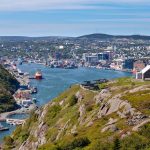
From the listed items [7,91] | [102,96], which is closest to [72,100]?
[102,96]

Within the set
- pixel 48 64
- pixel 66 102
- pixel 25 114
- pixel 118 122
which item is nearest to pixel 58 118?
pixel 66 102

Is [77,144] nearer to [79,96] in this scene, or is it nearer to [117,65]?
[79,96]

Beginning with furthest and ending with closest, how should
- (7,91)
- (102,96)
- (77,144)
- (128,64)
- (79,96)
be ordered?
1. (128,64)
2. (7,91)
3. (79,96)
4. (102,96)
5. (77,144)

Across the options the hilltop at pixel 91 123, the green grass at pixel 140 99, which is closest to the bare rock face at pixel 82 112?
the hilltop at pixel 91 123

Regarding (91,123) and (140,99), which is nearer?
(91,123)

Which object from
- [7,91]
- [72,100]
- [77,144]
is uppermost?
[77,144]

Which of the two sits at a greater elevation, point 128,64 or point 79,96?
point 79,96

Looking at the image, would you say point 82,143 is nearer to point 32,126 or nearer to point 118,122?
point 118,122

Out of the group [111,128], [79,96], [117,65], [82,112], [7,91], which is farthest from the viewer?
[117,65]
